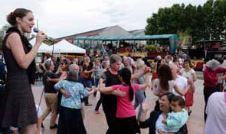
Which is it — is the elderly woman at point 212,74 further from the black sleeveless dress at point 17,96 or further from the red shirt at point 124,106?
the black sleeveless dress at point 17,96

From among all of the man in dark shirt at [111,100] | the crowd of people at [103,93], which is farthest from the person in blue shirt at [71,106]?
the man in dark shirt at [111,100]

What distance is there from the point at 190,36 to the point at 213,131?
54640 millimetres

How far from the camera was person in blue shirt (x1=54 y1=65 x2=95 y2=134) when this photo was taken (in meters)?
8.41

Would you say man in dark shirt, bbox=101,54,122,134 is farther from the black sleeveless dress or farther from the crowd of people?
the black sleeveless dress

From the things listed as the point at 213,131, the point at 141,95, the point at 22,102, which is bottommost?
the point at 141,95

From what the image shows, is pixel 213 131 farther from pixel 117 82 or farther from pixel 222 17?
pixel 222 17

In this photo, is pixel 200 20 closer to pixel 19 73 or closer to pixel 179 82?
pixel 179 82

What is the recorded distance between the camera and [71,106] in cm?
844

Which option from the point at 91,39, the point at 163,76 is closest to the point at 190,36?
the point at 91,39

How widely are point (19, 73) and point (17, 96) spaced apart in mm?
205

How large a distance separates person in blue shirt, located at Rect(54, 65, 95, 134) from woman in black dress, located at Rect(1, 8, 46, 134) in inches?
168

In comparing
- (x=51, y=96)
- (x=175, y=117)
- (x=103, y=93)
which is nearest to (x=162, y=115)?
(x=175, y=117)

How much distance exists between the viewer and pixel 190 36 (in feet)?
190

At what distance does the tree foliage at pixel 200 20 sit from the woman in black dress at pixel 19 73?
5501 cm
